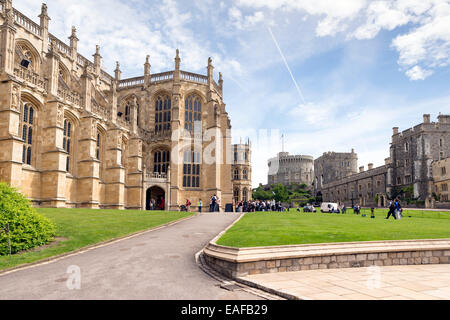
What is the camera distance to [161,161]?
41406 mm

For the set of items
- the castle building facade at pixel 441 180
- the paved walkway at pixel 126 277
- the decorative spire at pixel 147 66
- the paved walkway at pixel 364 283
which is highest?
the decorative spire at pixel 147 66

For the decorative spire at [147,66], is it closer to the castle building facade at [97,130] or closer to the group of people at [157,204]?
the castle building facade at [97,130]

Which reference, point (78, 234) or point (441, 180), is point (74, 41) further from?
point (441, 180)

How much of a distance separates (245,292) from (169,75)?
3983 centimetres

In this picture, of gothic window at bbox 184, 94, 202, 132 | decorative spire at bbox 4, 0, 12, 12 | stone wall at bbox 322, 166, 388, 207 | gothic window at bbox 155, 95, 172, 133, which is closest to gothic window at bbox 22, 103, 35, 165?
decorative spire at bbox 4, 0, 12, 12

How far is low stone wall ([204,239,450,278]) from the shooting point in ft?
25.1

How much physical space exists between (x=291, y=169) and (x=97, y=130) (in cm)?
9414

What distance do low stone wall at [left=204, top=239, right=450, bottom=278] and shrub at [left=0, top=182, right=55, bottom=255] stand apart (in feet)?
20.8

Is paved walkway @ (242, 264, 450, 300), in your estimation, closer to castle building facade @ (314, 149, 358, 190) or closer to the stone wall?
the stone wall

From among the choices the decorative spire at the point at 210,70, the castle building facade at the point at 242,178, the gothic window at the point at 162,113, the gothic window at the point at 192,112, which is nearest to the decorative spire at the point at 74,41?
the gothic window at the point at 162,113

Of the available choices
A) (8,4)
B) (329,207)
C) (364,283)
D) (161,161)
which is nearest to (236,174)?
(161,161)

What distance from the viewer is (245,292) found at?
21.2 ft

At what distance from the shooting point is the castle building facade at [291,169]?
117m

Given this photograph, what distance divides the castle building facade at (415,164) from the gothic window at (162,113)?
119 feet
